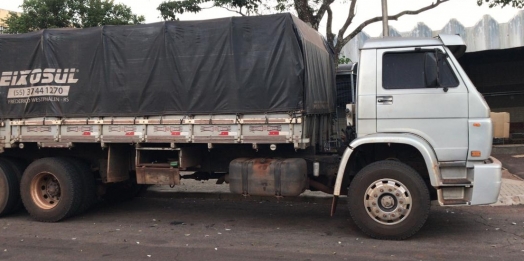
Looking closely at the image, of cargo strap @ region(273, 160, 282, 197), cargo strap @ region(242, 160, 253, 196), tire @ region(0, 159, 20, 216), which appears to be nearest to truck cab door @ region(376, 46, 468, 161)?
cargo strap @ region(273, 160, 282, 197)

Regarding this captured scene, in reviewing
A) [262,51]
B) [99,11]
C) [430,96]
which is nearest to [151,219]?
[262,51]

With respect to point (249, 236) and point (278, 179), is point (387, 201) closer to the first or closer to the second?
point (278, 179)

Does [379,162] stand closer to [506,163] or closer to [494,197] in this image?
[494,197]

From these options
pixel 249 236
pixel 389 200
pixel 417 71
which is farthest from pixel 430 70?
pixel 249 236

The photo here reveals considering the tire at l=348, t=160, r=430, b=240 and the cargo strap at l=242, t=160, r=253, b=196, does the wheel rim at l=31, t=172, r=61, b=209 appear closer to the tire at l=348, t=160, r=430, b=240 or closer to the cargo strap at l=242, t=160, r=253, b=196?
the cargo strap at l=242, t=160, r=253, b=196

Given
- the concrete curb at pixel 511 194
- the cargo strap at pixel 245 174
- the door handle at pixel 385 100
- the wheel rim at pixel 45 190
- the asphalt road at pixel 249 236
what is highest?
the door handle at pixel 385 100

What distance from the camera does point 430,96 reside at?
236 inches

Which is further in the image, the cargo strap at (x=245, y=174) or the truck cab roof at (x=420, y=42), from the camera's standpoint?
the cargo strap at (x=245, y=174)

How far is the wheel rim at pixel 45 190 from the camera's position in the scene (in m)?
7.55

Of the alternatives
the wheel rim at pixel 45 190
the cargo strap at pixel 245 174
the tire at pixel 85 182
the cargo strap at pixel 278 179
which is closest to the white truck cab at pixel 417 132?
the cargo strap at pixel 278 179

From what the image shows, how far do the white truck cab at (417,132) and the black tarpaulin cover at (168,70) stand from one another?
100 cm

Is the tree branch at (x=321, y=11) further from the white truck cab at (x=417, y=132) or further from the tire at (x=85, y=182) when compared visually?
the tire at (x=85, y=182)

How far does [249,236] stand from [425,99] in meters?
3.03

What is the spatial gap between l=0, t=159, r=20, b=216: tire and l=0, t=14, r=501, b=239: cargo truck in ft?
0.07
